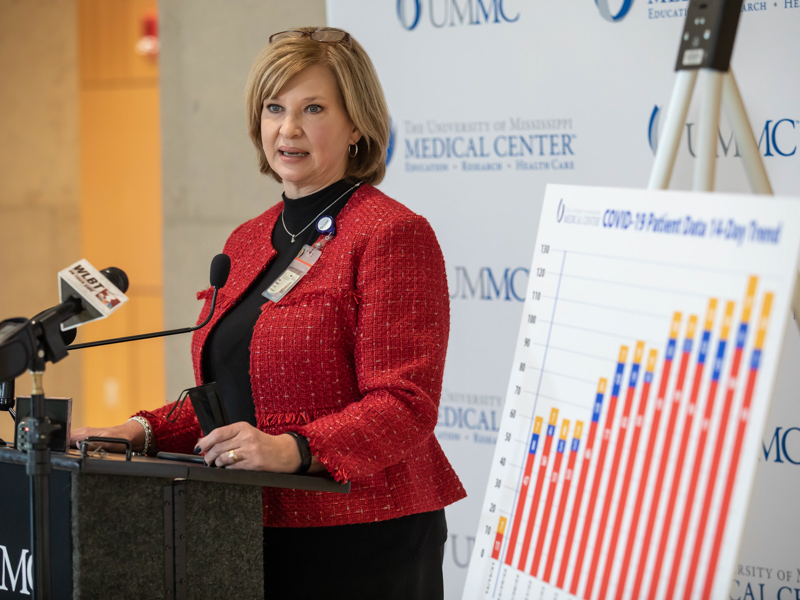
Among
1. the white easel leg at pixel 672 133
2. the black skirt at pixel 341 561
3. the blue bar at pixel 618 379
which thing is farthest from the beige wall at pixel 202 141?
the blue bar at pixel 618 379

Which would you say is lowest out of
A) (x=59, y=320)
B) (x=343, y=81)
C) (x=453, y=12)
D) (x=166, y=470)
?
(x=166, y=470)

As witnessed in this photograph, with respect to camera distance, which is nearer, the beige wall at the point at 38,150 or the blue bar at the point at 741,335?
the blue bar at the point at 741,335

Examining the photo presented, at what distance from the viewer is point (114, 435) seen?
5.10 feet

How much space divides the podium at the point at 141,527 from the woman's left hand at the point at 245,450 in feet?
0.08

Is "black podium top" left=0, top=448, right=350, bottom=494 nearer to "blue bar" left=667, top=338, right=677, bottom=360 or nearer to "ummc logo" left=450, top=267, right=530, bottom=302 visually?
"blue bar" left=667, top=338, right=677, bottom=360

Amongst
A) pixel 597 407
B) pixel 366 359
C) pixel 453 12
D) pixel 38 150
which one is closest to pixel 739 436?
pixel 597 407

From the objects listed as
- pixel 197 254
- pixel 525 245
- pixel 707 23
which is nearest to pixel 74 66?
pixel 197 254

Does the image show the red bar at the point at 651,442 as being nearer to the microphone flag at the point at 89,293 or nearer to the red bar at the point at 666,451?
the red bar at the point at 666,451

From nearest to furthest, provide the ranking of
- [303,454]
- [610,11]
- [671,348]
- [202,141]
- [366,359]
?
[671,348] < [303,454] < [366,359] < [610,11] < [202,141]

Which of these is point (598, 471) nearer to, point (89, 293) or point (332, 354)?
point (332, 354)

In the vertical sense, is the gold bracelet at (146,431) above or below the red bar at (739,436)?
below

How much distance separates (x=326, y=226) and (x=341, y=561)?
641 millimetres

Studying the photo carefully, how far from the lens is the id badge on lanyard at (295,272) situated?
1589mm

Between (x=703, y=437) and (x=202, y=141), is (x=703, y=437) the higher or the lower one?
the lower one
